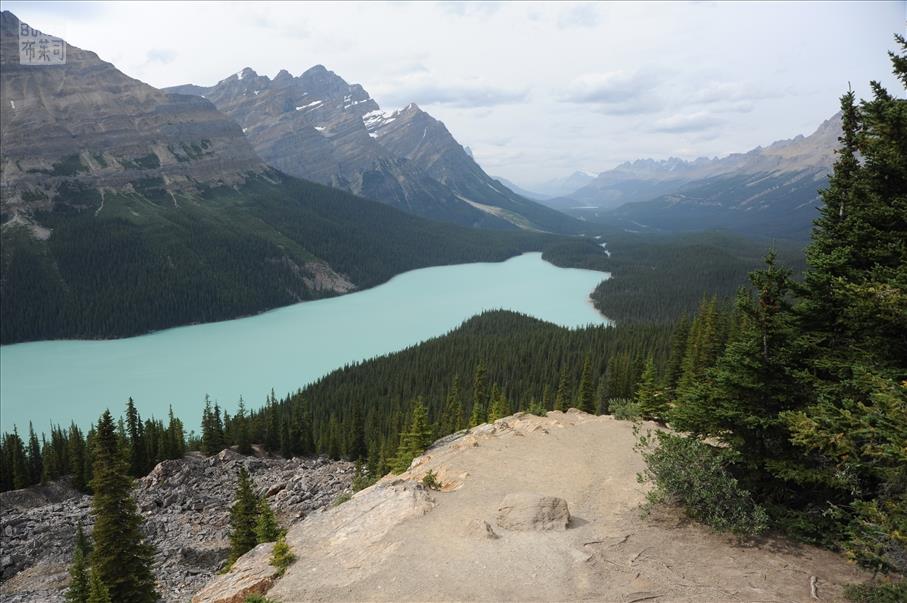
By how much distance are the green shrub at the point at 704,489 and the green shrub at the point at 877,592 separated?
269 centimetres

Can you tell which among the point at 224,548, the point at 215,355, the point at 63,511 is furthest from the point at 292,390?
the point at 224,548

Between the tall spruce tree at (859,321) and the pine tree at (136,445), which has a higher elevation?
the tall spruce tree at (859,321)

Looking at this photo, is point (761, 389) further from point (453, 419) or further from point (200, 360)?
point (200, 360)

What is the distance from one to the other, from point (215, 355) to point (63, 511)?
8824 centimetres

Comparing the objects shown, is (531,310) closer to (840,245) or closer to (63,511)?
(63,511)

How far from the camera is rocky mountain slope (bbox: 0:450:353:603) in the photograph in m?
38.9

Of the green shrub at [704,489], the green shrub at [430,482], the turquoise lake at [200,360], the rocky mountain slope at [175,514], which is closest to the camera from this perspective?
the green shrub at [704,489]

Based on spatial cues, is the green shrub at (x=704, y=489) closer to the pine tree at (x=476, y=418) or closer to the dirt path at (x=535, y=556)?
the dirt path at (x=535, y=556)

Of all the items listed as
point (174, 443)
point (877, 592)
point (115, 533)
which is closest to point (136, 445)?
point (174, 443)

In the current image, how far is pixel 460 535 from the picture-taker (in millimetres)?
18078

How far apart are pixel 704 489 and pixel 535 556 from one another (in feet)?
18.8

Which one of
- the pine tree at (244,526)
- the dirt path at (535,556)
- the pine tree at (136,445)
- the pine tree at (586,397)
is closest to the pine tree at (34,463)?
the pine tree at (136,445)

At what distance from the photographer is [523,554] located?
16.4m

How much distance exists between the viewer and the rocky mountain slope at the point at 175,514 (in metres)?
38.9
